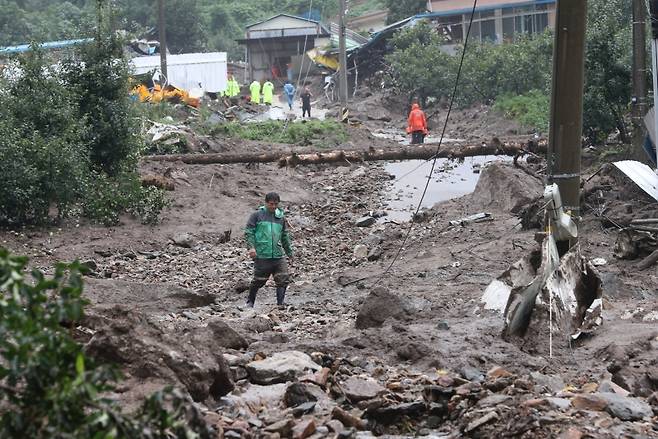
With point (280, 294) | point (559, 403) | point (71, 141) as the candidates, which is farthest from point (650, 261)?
point (71, 141)

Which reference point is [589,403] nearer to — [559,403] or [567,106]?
[559,403]

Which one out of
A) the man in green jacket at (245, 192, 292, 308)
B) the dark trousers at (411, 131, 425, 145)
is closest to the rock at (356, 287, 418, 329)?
the man in green jacket at (245, 192, 292, 308)

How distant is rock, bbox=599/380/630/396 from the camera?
625 cm

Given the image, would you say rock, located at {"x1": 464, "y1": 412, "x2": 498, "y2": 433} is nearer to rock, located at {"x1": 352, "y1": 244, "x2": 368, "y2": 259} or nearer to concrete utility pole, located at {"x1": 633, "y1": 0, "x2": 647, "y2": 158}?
rock, located at {"x1": 352, "y1": 244, "x2": 368, "y2": 259}

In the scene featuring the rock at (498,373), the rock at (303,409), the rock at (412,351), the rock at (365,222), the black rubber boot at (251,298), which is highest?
the rock at (303,409)

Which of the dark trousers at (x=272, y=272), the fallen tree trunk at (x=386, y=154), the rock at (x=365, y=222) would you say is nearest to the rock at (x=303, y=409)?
the dark trousers at (x=272, y=272)

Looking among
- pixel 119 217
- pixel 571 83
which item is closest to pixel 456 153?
pixel 119 217

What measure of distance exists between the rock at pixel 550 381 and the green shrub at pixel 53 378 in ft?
11.8

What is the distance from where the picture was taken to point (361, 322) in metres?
9.27

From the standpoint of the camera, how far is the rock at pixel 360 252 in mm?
15062

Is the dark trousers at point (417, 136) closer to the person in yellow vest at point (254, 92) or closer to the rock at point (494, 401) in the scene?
the person in yellow vest at point (254, 92)

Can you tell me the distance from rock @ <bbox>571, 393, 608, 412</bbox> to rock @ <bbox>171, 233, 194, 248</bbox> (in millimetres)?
11479

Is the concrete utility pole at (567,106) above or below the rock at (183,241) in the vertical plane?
above

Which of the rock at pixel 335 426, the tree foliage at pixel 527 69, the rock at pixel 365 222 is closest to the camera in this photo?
the rock at pixel 335 426
